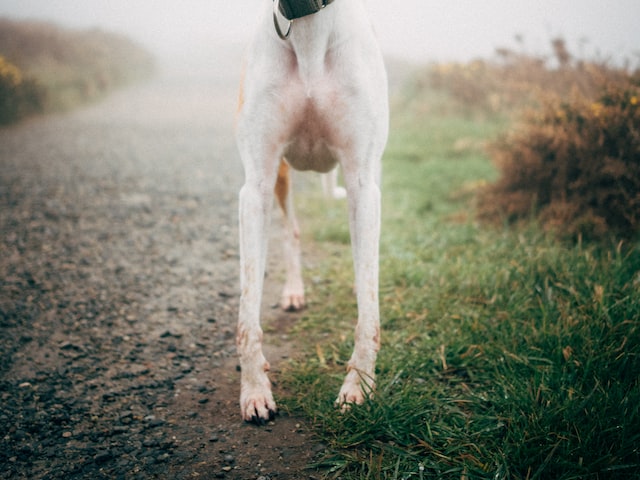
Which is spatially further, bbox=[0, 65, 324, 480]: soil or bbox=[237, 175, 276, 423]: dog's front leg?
bbox=[237, 175, 276, 423]: dog's front leg

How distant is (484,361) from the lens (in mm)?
2303

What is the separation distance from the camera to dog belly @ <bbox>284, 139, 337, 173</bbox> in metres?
2.11

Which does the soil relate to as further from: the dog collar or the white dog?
the dog collar

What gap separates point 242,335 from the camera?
2076 mm

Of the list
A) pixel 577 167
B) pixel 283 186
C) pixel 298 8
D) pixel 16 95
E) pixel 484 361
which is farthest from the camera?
pixel 16 95

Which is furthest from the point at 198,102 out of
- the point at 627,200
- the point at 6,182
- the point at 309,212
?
the point at 627,200

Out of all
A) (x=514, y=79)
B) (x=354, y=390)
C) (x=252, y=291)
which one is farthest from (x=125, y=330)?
(x=514, y=79)

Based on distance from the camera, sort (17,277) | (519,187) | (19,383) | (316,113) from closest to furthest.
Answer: (316,113) < (19,383) < (17,277) < (519,187)

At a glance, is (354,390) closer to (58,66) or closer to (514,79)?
(514,79)

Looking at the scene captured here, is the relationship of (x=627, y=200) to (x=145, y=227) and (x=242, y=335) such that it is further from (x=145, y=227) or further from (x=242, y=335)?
(x=145, y=227)

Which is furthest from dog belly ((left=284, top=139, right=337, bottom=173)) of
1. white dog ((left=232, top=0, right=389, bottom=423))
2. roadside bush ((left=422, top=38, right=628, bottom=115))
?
roadside bush ((left=422, top=38, right=628, bottom=115))

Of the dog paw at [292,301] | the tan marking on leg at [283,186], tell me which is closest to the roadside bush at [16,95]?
the tan marking on leg at [283,186]

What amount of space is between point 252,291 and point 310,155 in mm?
673

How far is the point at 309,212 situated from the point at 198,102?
9.52m
